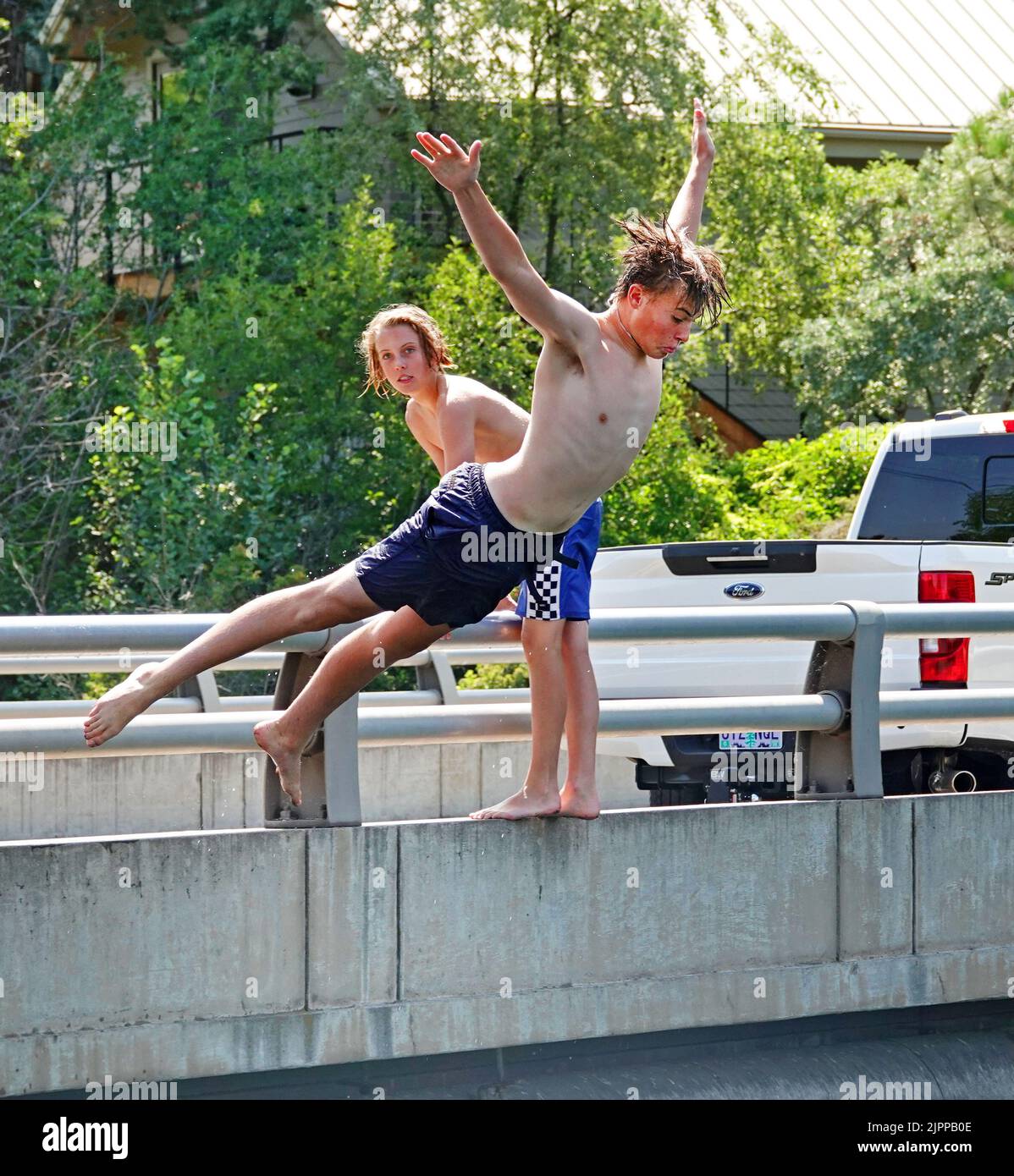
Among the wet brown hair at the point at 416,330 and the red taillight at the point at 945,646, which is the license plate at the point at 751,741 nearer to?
the red taillight at the point at 945,646

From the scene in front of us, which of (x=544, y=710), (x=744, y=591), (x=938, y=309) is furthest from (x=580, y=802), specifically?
(x=938, y=309)

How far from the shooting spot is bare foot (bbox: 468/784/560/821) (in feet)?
18.6

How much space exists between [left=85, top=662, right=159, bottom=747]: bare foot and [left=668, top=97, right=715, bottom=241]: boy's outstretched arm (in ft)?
7.20

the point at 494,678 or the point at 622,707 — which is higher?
the point at 494,678

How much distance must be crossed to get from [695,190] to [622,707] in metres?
1.72

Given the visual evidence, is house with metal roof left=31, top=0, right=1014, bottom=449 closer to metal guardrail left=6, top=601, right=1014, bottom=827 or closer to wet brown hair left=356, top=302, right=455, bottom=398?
wet brown hair left=356, top=302, right=455, bottom=398

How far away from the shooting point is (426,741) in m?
5.97

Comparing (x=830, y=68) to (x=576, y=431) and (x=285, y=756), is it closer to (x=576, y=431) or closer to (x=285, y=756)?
(x=576, y=431)

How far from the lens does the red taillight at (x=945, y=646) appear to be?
839cm

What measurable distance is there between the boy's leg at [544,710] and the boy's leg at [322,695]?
529mm

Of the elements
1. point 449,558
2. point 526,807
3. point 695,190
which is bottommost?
point 526,807

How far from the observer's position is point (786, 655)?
8656mm
